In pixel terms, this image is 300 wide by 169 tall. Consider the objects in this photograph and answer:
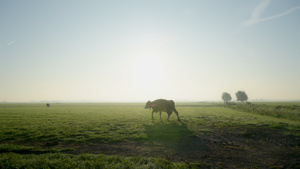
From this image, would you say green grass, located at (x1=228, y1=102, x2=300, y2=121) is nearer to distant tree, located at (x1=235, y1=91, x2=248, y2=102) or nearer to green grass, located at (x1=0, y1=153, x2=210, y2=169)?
green grass, located at (x1=0, y1=153, x2=210, y2=169)

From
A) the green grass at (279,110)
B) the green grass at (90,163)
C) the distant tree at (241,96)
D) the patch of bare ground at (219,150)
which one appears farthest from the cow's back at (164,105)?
the distant tree at (241,96)

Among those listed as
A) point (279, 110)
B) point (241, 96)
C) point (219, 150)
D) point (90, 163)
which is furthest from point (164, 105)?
point (241, 96)

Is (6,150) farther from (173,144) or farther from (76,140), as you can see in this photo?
(173,144)

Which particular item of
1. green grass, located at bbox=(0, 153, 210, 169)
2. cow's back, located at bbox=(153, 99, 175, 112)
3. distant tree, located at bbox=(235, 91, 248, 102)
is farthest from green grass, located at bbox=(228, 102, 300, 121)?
distant tree, located at bbox=(235, 91, 248, 102)

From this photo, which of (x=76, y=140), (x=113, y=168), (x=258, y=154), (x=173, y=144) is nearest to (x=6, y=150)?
(x=76, y=140)

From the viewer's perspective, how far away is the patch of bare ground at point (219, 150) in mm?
8203

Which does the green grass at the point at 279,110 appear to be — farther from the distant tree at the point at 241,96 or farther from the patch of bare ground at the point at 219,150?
the distant tree at the point at 241,96

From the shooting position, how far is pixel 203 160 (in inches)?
330

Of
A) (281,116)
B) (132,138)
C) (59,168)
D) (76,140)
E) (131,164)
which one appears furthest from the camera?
(281,116)

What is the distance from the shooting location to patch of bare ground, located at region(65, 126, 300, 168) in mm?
8203

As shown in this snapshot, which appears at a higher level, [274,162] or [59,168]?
[59,168]

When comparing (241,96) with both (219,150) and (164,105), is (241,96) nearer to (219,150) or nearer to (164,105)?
(164,105)

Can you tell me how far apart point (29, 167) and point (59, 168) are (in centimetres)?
135

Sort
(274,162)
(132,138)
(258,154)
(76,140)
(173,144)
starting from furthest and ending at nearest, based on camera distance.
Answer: (132,138), (76,140), (173,144), (258,154), (274,162)
